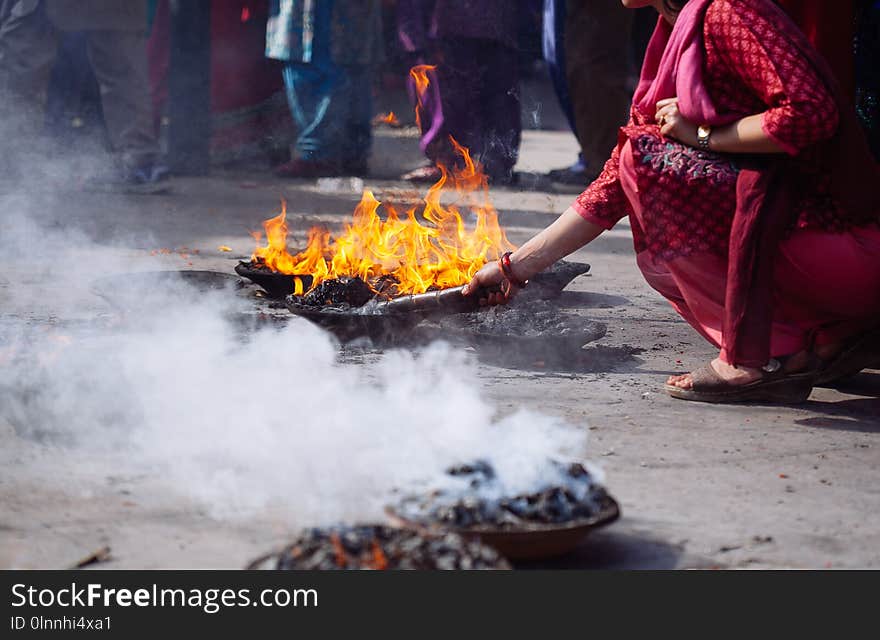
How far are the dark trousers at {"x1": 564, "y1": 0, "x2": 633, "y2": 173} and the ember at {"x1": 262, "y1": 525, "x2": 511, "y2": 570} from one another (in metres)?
6.59

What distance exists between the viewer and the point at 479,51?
8.48 meters

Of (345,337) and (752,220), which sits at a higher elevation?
(752,220)

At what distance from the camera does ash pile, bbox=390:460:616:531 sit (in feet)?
7.83

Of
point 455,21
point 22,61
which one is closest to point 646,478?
point 455,21

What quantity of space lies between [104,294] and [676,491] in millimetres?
2528

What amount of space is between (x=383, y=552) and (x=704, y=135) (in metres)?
1.99

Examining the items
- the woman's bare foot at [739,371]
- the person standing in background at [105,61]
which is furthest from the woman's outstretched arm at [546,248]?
the person standing in background at [105,61]

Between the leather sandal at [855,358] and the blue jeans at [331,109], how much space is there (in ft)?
18.5

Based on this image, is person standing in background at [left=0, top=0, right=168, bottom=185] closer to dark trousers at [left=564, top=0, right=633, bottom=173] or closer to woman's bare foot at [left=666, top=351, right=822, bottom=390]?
dark trousers at [left=564, top=0, right=633, bottom=173]

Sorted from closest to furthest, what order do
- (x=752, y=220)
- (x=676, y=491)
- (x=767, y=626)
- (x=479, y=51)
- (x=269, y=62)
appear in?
(x=767, y=626), (x=676, y=491), (x=752, y=220), (x=479, y=51), (x=269, y=62)

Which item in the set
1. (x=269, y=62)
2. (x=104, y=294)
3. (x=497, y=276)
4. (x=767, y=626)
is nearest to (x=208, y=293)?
(x=104, y=294)

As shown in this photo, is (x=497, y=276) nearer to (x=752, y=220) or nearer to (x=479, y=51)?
(x=752, y=220)

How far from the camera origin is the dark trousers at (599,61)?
839 centimetres

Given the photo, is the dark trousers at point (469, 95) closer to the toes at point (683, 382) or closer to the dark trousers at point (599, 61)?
the dark trousers at point (599, 61)
